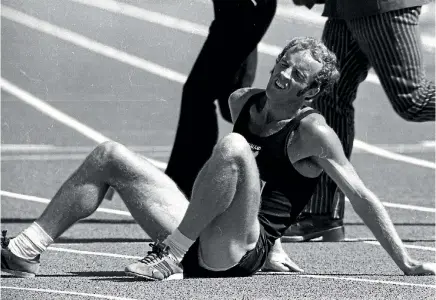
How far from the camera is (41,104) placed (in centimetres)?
1316

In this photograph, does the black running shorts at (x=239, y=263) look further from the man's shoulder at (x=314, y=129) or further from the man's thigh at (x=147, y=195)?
the man's shoulder at (x=314, y=129)

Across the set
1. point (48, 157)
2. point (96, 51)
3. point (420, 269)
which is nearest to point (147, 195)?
point (420, 269)

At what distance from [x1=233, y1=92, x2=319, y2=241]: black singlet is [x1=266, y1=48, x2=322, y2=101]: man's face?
11 centimetres

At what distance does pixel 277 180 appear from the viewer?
602cm

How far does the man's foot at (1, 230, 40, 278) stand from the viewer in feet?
19.7

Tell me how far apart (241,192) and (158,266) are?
505mm

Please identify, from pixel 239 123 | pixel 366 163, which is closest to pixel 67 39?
pixel 366 163

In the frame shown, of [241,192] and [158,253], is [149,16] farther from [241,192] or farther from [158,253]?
[241,192]

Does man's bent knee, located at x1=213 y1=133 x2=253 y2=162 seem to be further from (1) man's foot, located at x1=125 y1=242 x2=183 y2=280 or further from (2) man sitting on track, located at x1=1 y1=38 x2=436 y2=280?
(1) man's foot, located at x1=125 y1=242 x2=183 y2=280

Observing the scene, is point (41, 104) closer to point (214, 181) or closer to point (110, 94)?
point (110, 94)

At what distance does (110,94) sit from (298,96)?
7804mm

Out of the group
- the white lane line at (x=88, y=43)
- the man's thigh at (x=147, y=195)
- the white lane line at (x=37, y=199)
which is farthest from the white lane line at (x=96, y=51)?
the man's thigh at (x=147, y=195)

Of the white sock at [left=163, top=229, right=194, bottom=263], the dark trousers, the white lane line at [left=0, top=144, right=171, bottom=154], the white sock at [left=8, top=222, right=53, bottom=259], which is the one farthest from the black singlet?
the white lane line at [left=0, top=144, right=171, bottom=154]

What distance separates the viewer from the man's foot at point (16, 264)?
6008 mm
